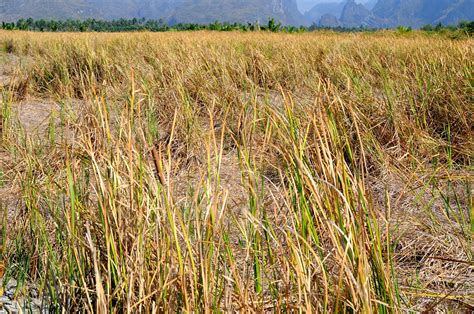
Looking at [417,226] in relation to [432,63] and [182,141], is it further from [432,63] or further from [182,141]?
[432,63]

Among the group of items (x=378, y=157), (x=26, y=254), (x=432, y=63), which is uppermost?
(x=432, y=63)

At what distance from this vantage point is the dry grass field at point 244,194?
33.4 inches

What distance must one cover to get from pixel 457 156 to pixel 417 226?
39.8 inches

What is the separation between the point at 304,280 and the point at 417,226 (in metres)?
0.98

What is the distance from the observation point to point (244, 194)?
1.38 m

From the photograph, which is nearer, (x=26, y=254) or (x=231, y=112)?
(x=26, y=254)

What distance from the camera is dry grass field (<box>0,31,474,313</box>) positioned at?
85cm

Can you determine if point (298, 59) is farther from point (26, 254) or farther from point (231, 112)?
point (26, 254)

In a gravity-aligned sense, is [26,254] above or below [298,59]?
below

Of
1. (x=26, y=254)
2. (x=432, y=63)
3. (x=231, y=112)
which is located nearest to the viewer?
(x=26, y=254)

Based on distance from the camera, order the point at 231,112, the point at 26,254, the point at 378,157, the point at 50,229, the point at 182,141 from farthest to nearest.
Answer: the point at 231,112 < the point at 182,141 < the point at 378,157 < the point at 50,229 < the point at 26,254

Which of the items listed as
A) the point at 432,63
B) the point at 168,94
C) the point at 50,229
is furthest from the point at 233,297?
the point at 432,63

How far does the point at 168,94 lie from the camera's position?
3434 mm

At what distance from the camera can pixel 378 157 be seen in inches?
91.1
